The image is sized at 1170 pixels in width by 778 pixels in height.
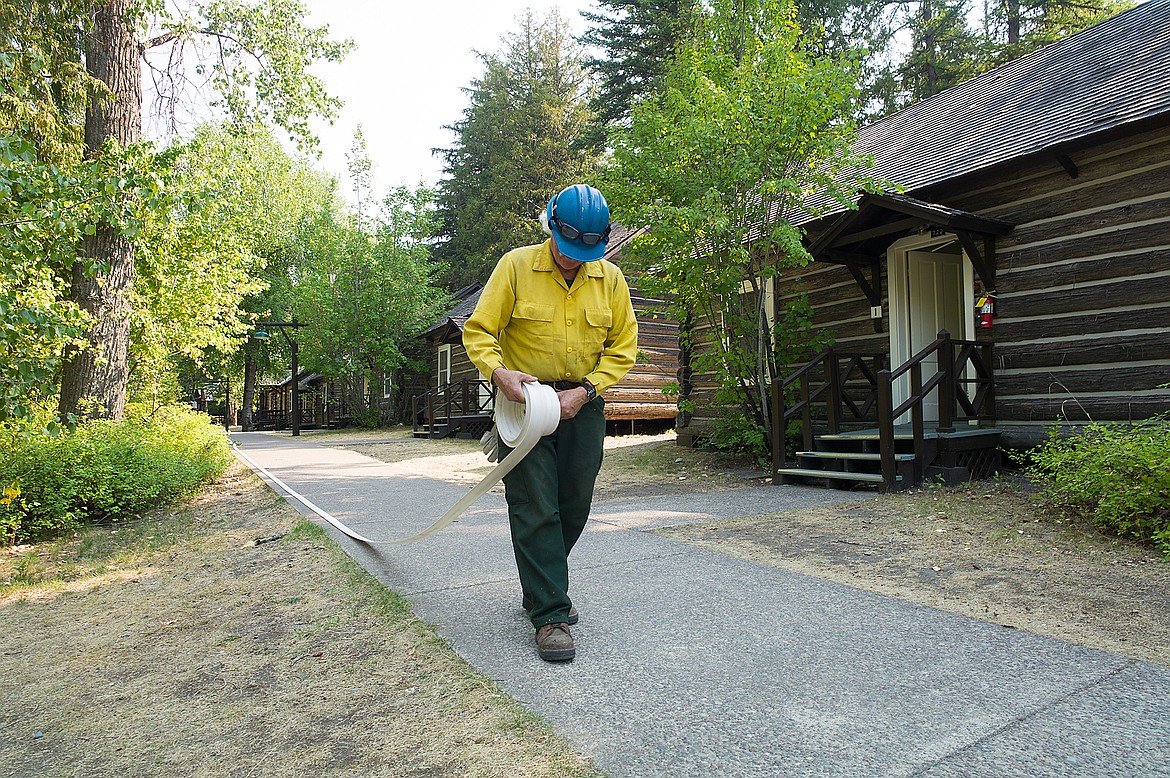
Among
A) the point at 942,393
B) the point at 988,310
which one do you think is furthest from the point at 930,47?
the point at 942,393

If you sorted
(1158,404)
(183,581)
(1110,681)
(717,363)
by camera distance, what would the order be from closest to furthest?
(1110,681), (183,581), (1158,404), (717,363)

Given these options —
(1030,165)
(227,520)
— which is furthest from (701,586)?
(1030,165)

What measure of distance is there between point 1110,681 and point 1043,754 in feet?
2.63

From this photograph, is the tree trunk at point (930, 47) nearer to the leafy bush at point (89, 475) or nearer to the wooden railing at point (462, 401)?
the wooden railing at point (462, 401)

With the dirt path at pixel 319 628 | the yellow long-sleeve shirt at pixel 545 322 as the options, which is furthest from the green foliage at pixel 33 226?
the yellow long-sleeve shirt at pixel 545 322

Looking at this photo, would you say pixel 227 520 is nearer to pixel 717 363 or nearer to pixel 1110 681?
pixel 717 363

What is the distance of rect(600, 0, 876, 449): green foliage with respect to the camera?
858cm

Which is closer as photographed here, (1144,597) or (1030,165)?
(1144,597)

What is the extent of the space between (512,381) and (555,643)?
3.59ft

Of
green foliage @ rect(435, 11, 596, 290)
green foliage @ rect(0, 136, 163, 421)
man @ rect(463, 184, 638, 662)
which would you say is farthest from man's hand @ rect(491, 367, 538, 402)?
green foliage @ rect(435, 11, 596, 290)

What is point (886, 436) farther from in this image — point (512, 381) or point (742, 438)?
point (512, 381)

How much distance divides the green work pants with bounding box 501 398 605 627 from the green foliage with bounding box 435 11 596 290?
32.8m

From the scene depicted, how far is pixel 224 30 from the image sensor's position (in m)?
12.5

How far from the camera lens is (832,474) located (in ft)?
26.6
